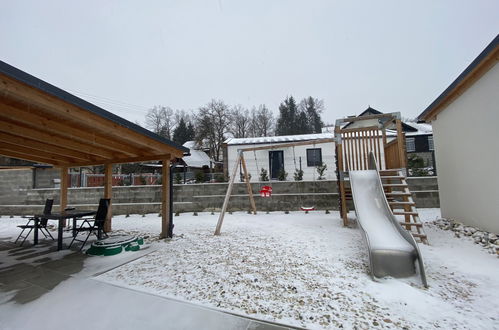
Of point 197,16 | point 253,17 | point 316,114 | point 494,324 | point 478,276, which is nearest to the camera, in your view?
point 494,324

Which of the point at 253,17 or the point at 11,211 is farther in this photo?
the point at 253,17

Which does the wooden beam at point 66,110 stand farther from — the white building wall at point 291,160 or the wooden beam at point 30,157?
the white building wall at point 291,160

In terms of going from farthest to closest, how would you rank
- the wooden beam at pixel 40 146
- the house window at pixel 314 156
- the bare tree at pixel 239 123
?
the bare tree at pixel 239 123 < the house window at pixel 314 156 < the wooden beam at pixel 40 146

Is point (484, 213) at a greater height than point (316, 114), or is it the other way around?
point (316, 114)

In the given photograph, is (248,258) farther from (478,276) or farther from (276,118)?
(276,118)

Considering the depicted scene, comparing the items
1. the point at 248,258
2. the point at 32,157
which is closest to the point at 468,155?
the point at 248,258

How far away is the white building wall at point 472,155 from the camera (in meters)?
3.76

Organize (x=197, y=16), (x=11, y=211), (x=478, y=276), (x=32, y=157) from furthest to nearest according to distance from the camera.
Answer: (x=197, y=16)
(x=11, y=211)
(x=32, y=157)
(x=478, y=276)

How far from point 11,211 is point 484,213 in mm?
15210

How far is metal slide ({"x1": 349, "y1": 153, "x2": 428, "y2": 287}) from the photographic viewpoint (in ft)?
8.92

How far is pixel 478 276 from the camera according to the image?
2.65m

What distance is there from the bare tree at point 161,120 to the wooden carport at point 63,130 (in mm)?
26609

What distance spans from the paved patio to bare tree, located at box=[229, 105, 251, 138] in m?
25.2

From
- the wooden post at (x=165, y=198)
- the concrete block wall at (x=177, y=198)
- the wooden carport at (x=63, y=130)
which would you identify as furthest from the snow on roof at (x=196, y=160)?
the wooden post at (x=165, y=198)
